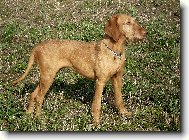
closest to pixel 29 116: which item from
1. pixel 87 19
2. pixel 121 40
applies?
pixel 121 40

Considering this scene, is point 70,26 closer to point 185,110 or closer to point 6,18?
point 6,18

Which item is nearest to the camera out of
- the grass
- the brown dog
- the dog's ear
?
the dog's ear

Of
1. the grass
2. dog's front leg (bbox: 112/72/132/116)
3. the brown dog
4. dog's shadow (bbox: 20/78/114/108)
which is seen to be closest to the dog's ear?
the brown dog

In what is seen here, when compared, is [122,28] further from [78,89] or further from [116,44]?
[78,89]

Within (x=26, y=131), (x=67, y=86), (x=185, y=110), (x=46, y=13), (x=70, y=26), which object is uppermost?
(x=46, y=13)

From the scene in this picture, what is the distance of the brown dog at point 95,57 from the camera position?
848 centimetres

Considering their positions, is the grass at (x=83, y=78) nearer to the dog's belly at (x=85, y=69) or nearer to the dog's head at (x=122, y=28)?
the dog's belly at (x=85, y=69)

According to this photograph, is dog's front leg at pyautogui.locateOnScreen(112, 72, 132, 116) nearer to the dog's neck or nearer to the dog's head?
the dog's neck

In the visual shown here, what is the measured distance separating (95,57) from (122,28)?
82 centimetres

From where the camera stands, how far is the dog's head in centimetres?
836

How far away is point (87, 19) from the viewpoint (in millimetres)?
14875

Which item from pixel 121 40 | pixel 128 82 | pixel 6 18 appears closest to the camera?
pixel 121 40

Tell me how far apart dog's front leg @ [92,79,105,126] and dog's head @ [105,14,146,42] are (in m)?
0.95

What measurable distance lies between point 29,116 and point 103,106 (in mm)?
1704
